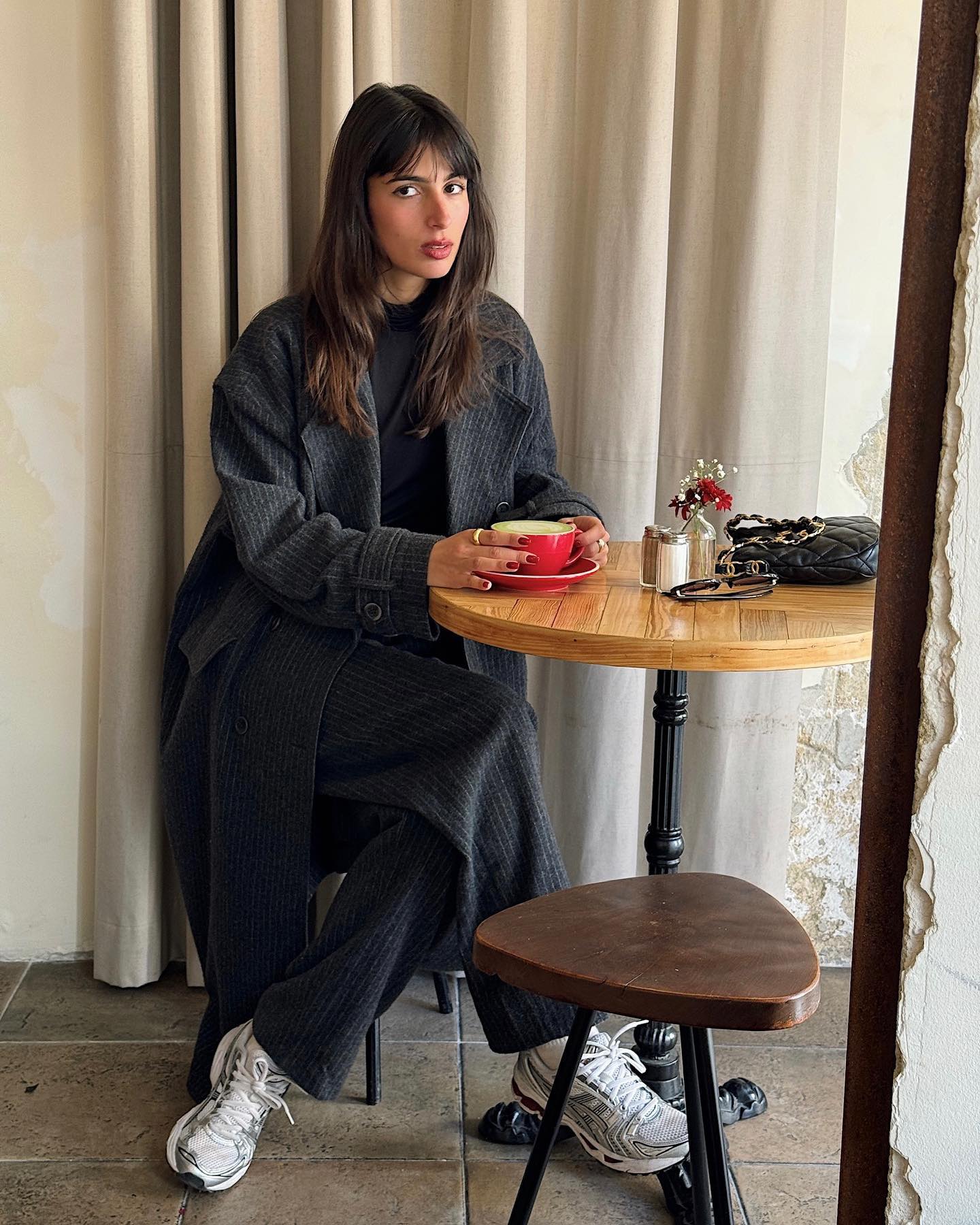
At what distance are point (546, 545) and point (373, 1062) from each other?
889 millimetres

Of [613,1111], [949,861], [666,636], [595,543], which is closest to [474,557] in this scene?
[595,543]

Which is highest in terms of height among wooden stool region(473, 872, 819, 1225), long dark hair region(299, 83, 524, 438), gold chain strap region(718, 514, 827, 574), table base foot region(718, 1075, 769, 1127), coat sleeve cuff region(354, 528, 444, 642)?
long dark hair region(299, 83, 524, 438)

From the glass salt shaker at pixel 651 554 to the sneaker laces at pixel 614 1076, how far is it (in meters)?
0.64

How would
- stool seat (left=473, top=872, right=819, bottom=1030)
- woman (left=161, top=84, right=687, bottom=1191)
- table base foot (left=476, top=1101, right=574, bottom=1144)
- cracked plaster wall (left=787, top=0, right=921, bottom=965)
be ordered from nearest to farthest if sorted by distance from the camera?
stool seat (left=473, top=872, right=819, bottom=1030)
woman (left=161, top=84, right=687, bottom=1191)
table base foot (left=476, top=1101, right=574, bottom=1144)
cracked plaster wall (left=787, top=0, right=921, bottom=965)

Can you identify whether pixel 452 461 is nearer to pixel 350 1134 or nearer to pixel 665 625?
pixel 665 625

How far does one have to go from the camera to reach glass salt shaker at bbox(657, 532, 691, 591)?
174 cm

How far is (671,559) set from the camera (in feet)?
5.71

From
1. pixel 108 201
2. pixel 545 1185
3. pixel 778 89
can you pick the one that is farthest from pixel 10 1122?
pixel 778 89

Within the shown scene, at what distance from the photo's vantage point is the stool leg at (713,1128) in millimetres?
1331

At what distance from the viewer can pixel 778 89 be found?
2.16 metres

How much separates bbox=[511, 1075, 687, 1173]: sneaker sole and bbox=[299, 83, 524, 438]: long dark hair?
104cm

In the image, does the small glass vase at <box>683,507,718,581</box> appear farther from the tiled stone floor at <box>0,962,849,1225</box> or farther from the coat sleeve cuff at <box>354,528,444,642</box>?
the tiled stone floor at <box>0,962,849,1225</box>

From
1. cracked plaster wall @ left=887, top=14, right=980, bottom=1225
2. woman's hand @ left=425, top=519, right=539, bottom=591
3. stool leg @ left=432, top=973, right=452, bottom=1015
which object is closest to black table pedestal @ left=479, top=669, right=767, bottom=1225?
woman's hand @ left=425, top=519, right=539, bottom=591

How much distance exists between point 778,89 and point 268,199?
34.7 inches
